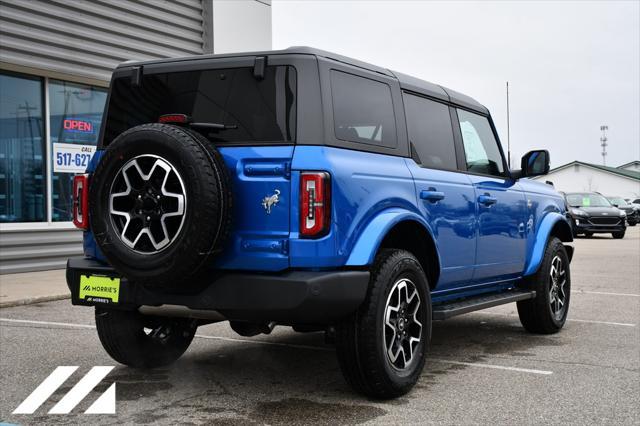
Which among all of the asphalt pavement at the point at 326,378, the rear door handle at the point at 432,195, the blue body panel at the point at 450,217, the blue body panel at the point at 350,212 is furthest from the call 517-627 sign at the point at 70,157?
the rear door handle at the point at 432,195

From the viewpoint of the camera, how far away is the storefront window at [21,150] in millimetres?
11930

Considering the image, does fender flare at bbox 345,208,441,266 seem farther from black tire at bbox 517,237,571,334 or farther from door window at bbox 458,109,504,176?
black tire at bbox 517,237,571,334

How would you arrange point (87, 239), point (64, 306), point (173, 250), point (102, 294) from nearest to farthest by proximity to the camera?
point (173, 250) → point (102, 294) → point (87, 239) → point (64, 306)

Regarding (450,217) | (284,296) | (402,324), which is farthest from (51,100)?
(284,296)

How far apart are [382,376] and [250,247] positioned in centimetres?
106

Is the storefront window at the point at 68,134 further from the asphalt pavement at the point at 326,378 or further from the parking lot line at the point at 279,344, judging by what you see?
the parking lot line at the point at 279,344

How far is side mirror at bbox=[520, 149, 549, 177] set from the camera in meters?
6.89

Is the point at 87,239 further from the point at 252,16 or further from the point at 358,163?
the point at 252,16

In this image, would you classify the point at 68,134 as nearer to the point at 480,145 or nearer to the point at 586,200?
the point at 480,145

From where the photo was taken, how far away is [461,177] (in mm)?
5859

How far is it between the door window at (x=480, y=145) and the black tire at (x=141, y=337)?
8.37ft

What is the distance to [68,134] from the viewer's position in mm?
12961

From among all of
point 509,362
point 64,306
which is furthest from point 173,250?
point 64,306

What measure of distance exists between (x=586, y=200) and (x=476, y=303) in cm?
2158
